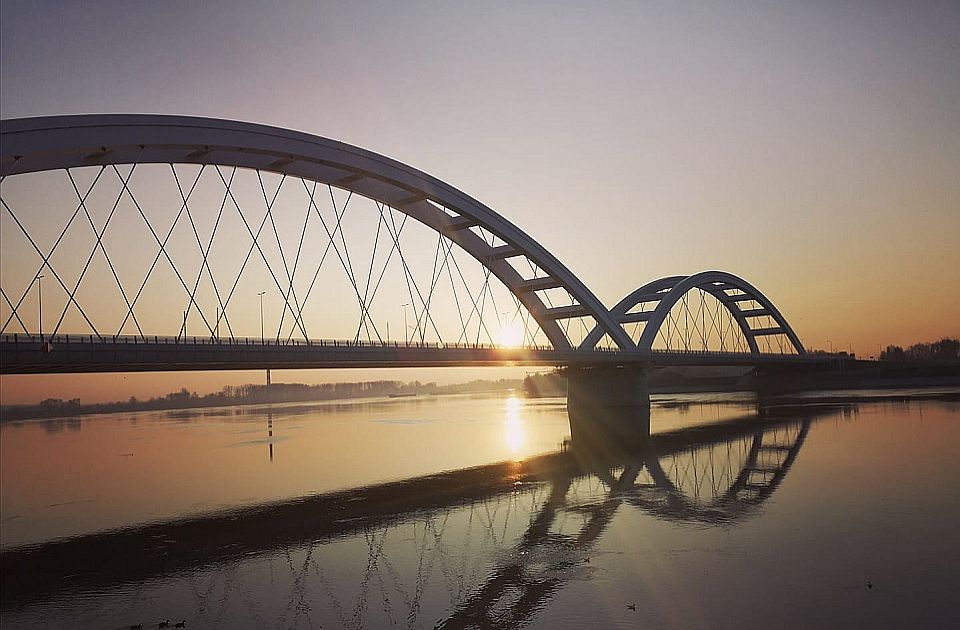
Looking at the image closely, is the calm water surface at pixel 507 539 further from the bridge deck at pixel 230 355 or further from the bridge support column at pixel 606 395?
the bridge support column at pixel 606 395

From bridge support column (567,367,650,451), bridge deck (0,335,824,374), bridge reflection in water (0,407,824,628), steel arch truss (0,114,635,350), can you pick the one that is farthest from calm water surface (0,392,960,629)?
bridge support column (567,367,650,451)

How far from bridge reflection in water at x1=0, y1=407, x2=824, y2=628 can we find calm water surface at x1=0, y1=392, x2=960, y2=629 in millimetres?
65

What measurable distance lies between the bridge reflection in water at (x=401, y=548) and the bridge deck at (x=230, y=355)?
6.65m

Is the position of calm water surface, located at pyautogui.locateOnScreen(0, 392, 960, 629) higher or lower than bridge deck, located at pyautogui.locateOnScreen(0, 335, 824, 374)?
lower

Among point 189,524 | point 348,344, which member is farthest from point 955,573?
point 348,344

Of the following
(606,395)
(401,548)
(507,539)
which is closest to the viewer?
(401,548)

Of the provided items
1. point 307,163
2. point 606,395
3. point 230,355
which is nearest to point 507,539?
point 230,355

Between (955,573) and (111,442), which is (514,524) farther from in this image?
(111,442)

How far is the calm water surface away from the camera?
11.5 m

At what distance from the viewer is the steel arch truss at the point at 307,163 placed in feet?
75.0

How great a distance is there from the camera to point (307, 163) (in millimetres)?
31484

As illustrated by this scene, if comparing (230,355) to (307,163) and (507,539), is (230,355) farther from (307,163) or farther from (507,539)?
(507,539)

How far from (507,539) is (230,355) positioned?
15126 mm

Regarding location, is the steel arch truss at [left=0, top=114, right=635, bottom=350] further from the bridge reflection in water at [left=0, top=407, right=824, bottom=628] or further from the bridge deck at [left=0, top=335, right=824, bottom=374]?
the bridge reflection in water at [left=0, top=407, right=824, bottom=628]
